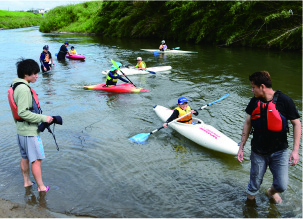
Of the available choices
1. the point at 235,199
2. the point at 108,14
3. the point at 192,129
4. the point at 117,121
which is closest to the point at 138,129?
the point at 117,121

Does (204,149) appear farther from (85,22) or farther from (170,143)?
(85,22)

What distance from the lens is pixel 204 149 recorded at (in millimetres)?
5766

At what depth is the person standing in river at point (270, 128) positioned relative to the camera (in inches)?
115

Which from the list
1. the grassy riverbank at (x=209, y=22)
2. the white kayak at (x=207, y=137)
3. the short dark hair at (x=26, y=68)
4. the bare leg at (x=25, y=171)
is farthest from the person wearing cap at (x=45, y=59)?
the grassy riverbank at (x=209, y=22)

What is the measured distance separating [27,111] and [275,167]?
114 inches

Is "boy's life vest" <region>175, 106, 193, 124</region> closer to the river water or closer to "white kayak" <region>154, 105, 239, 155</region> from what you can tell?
"white kayak" <region>154, 105, 239, 155</region>

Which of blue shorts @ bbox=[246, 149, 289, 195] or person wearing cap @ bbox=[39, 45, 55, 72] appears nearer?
blue shorts @ bbox=[246, 149, 289, 195]

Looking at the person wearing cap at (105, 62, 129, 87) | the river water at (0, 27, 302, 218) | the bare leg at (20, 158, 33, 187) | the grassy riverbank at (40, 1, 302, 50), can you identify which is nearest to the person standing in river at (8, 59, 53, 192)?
the bare leg at (20, 158, 33, 187)

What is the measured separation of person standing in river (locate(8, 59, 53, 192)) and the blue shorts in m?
2.48

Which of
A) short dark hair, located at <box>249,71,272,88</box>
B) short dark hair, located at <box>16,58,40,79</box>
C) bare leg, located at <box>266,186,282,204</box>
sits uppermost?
short dark hair, located at <box>16,58,40,79</box>

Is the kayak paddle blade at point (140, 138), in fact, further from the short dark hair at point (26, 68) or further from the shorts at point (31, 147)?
the short dark hair at point (26, 68)

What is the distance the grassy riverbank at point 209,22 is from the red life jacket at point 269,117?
14.7 meters

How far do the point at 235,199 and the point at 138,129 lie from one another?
336cm

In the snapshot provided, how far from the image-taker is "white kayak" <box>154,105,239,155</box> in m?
5.41
